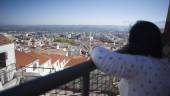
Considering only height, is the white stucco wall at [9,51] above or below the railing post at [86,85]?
below

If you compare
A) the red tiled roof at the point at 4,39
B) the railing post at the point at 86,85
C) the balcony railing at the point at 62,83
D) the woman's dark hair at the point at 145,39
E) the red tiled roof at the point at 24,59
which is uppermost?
the woman's dark hair at the point at 145,39

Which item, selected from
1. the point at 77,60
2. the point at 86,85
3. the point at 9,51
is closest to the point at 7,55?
the point at 9,51

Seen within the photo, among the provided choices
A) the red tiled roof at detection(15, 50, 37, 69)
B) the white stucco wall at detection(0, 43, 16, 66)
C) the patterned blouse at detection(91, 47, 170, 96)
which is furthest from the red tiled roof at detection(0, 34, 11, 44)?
the patterned blouse at detection(91, 47, 170, 96)

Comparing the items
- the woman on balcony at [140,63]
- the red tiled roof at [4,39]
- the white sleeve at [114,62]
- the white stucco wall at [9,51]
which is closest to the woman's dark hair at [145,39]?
the woman on balcony at [140,63]

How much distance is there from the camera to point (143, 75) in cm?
157

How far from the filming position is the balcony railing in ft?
3.31

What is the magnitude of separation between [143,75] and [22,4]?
63.6 metres

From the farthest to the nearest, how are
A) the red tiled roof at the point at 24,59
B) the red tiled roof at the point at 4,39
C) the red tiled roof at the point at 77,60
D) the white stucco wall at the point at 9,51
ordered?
the red tiled roof at the point at 24,59 → the red tiled roof at the point at 4,39 → the white stucco wall at the point at 9,51 → the red tiled roof at the point at 77,60

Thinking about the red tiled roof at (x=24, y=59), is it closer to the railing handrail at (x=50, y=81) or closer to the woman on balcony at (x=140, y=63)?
the woman on balcony at (x=140, y=63)

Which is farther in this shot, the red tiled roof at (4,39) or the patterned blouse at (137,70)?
the red tiled roof at (4,39)

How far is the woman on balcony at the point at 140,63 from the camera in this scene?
4.96ft

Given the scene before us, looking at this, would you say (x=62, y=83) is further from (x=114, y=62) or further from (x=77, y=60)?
(x=77, y=60)

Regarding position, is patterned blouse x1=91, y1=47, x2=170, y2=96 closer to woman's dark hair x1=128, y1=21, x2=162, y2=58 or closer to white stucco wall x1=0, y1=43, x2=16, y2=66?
woman's dark hair x1=128, y1=21, x2=162, y2=58

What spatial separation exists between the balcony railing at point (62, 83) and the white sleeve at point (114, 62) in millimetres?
65
